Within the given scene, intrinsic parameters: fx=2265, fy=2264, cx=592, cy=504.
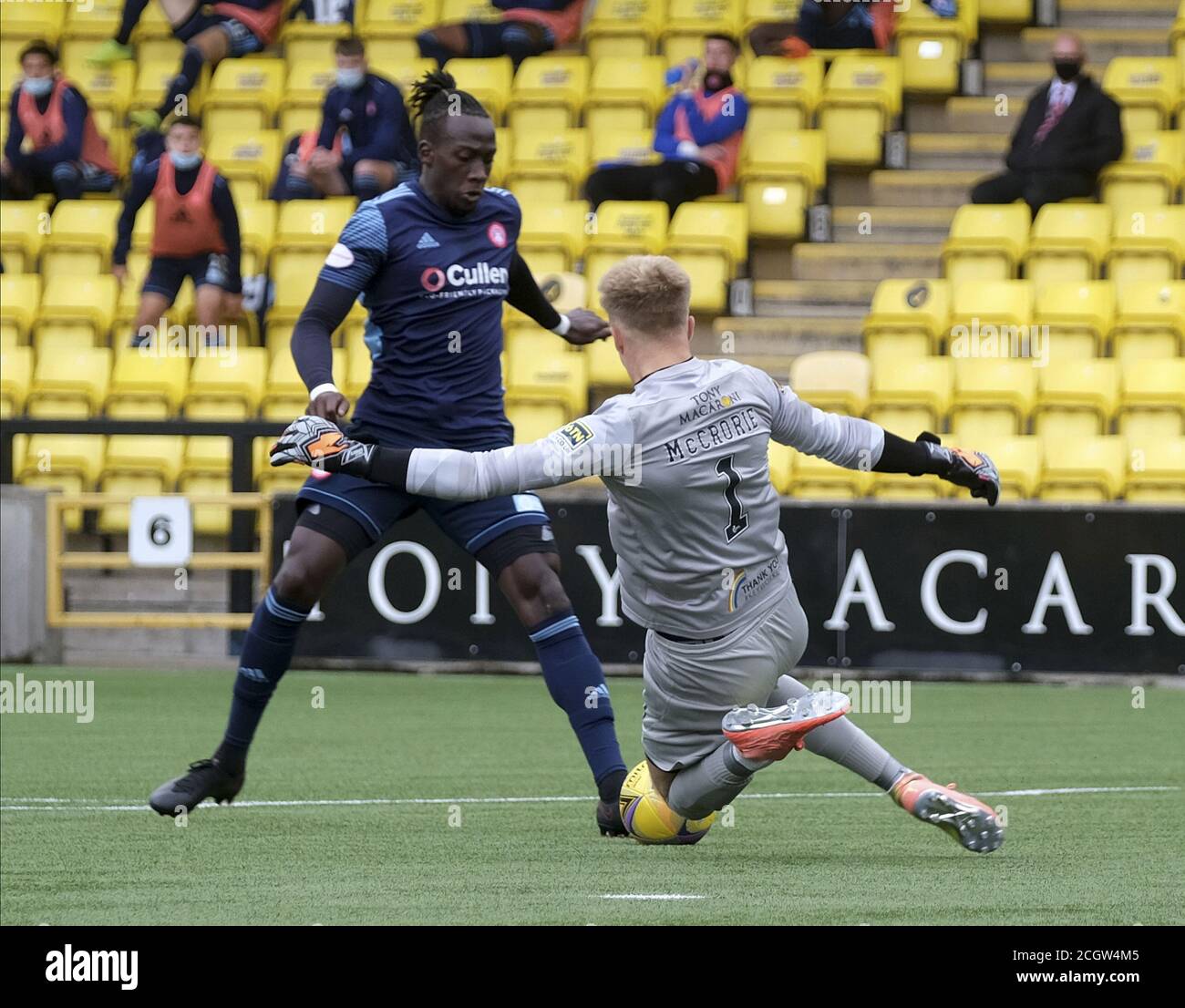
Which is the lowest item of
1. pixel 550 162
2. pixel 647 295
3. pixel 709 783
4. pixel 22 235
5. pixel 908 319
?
pixel 709 783

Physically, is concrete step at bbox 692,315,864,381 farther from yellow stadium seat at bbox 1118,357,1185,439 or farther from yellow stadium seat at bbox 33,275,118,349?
yellow stadium seat at bbox 33,275,118,349

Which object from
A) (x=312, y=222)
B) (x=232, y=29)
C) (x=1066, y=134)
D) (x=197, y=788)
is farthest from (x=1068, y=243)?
(x=197, y=788)

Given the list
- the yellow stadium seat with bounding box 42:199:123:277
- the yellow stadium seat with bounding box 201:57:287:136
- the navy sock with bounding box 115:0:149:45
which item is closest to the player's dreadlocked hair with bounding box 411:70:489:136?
the yellow stadium seat with bounding box 42:199:123:277

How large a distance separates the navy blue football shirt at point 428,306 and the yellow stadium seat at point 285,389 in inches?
286

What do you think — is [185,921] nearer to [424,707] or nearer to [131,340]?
[424,707]

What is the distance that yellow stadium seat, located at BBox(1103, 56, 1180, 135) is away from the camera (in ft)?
49.3

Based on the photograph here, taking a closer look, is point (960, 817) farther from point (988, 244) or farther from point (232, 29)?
point (232, 29)

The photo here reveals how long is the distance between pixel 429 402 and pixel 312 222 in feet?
28.5

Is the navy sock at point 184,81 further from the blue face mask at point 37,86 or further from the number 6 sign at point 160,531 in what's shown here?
the number 6 sign at point 160,531

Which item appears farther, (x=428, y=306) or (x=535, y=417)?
(x=535, y=417)

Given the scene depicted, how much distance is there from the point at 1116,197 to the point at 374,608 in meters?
5.60

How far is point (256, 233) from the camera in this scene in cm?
1527

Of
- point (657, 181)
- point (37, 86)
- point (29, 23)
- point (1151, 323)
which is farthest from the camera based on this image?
point (29, 23)
